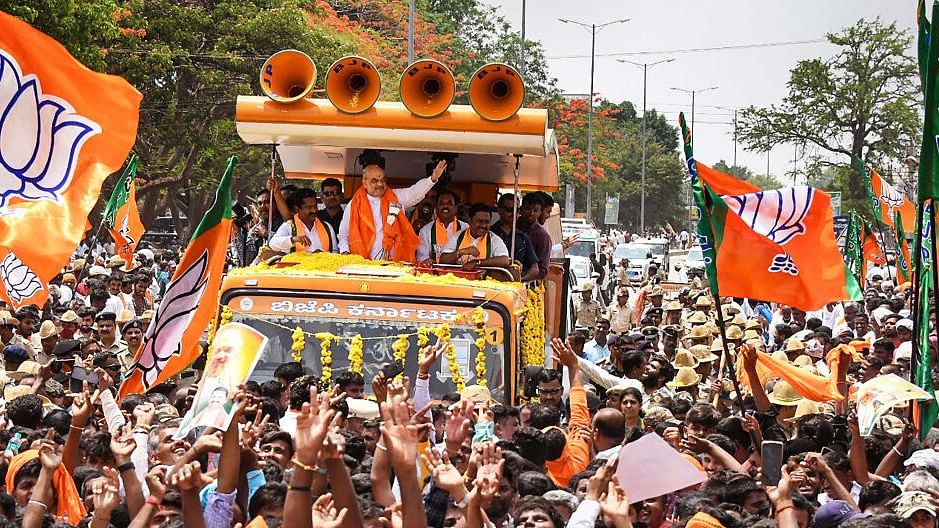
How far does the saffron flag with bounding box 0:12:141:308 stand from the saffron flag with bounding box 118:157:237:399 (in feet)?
4.21

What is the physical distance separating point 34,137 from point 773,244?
5181mm

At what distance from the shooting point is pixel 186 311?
337 inches

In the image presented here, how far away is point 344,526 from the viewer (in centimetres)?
515

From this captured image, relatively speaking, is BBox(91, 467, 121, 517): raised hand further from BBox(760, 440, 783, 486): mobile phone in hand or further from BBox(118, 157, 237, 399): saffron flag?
BBox(760, 440, 783, 486): mobile phone in hand

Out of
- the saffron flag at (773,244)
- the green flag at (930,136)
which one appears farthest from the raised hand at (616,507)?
the saffron flag at (773,244)

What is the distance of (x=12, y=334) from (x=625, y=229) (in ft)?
272

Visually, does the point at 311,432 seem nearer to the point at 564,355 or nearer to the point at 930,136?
the point at 564,355

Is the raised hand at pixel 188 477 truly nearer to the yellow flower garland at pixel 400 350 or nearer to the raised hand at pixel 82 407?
the raised hand at pixel 82 407

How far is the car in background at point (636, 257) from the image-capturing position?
4103 centimetres

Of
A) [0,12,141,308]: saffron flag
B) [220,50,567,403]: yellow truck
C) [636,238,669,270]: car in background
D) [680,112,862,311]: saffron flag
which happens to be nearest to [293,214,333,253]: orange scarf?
[220,50,567,403]: yellow truck

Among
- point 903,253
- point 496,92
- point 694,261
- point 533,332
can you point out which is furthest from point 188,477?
point 694,261

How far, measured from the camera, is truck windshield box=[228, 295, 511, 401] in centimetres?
905

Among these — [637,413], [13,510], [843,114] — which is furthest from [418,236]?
[843,114]

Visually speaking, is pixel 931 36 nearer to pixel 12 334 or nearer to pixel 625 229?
pixel 12 334
